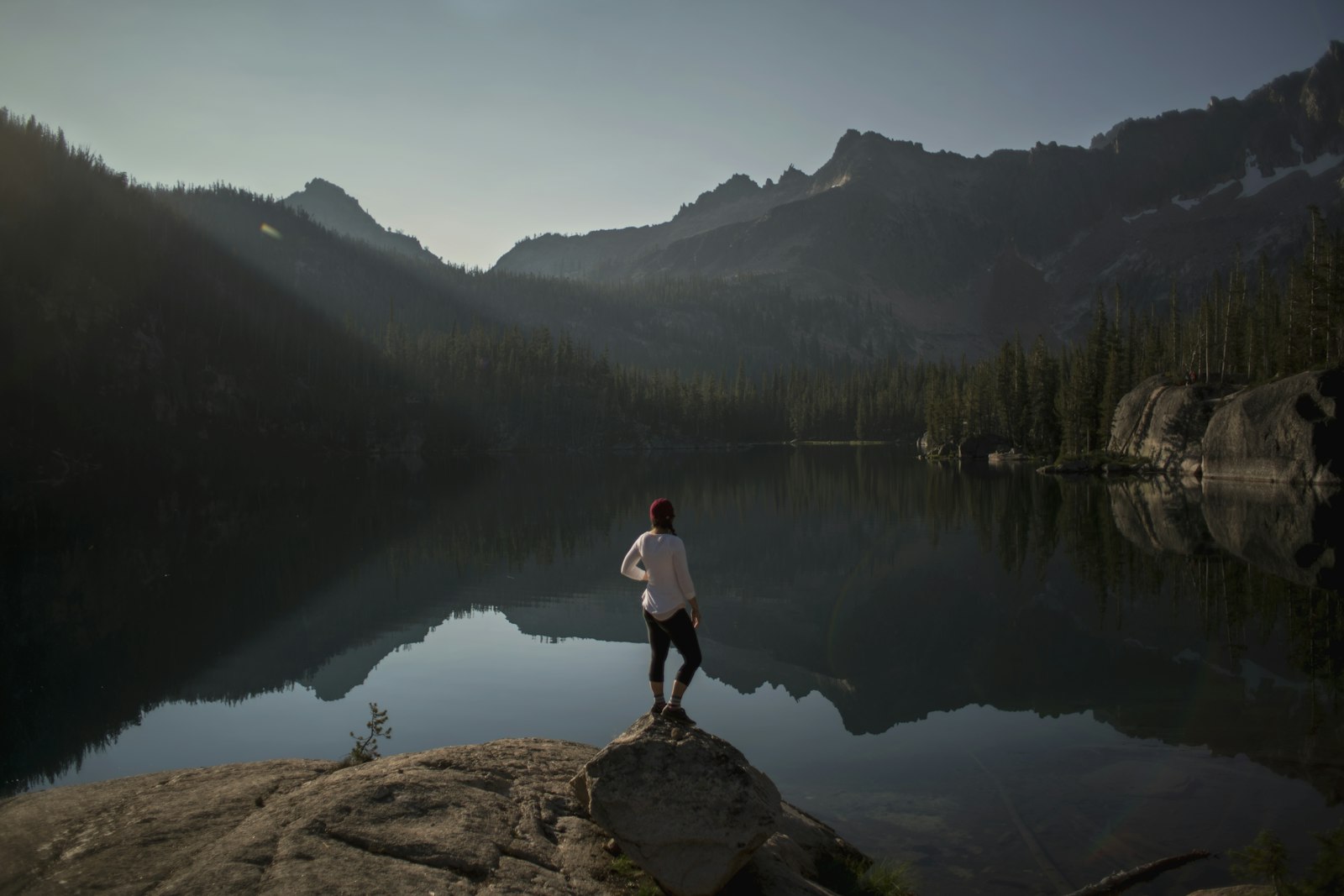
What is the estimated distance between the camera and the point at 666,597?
8875mm

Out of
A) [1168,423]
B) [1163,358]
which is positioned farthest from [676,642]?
[1163,358]

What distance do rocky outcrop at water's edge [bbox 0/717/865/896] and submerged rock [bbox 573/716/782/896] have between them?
0.02m

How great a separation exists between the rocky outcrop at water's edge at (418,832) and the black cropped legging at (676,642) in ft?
2.21

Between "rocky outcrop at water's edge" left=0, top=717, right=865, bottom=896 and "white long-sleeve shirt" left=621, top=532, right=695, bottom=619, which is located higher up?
"white long-sleeve shirt" left=621, top=532, right=695, bottom=619

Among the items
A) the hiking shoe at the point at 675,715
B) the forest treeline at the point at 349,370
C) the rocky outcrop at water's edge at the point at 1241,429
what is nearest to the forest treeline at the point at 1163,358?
the forest treeline at the point at 349,370

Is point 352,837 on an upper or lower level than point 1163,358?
lower

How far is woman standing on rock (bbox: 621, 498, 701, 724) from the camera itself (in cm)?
870

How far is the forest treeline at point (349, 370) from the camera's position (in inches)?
3561

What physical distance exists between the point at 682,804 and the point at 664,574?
2377 mm

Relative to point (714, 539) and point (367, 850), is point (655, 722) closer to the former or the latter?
point (367, 850)

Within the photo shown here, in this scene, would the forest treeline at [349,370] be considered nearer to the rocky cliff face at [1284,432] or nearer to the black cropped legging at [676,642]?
the rocky cliff face at [1284,432]

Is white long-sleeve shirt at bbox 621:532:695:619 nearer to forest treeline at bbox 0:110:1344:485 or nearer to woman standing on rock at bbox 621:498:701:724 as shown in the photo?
woman standing on rock at bbox 621:498:701:724

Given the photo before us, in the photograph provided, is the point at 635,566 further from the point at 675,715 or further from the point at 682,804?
the point at 682,804

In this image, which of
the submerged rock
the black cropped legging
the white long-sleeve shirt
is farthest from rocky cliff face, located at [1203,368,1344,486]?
the submerged rock
